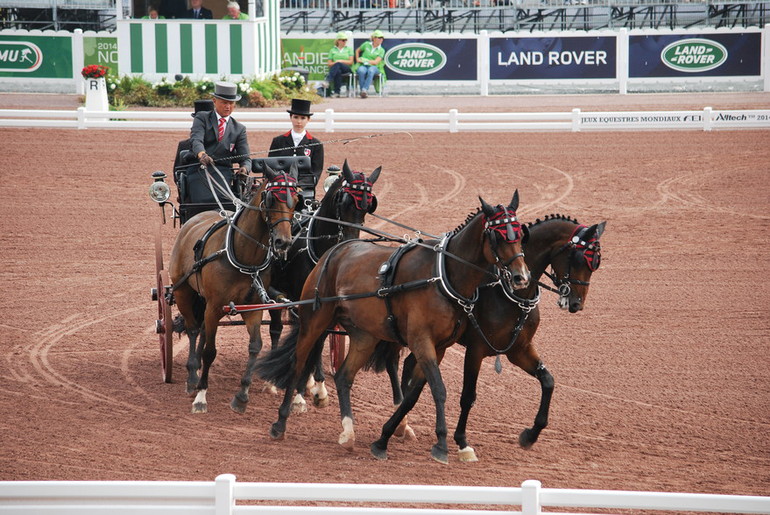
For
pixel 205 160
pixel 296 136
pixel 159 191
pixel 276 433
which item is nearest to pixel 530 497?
pixel 276 433

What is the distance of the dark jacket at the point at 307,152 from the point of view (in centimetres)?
987

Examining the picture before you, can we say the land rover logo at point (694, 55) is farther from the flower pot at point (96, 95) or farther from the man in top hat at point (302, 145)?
the man in top hat at point (302, 145)

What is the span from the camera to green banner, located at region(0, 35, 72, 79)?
2788 centimetres

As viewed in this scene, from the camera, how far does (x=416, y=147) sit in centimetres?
2191

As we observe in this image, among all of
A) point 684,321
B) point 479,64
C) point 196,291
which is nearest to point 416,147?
point 479,64

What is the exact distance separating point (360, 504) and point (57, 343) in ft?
17.0

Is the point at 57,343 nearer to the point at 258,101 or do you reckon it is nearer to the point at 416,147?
the point at 416,147

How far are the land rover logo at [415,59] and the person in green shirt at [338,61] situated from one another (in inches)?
47.0

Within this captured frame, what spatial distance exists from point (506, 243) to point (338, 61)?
2193cm

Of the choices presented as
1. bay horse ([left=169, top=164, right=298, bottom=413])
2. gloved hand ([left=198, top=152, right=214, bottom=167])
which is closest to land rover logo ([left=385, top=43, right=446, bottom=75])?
gloved hand ([left=198, top=152, right=214, bottom=167])

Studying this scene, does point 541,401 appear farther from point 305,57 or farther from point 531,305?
point 305,57

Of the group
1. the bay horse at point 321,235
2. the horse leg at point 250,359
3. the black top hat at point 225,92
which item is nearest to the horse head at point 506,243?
the bay horse at point 321,235

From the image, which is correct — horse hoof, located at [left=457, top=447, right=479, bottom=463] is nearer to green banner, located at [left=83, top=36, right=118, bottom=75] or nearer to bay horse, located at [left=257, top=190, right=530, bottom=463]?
bay horse, located at [left=257, top=190, right=530, bottom=463]

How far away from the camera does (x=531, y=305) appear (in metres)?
7.23
